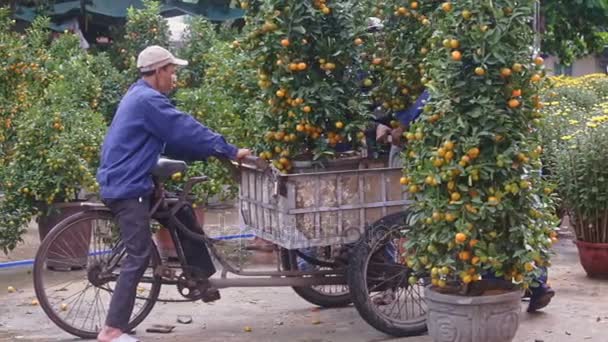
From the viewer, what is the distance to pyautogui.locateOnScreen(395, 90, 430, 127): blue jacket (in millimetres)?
6070

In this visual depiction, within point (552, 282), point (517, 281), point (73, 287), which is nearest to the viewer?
point (517, 281)

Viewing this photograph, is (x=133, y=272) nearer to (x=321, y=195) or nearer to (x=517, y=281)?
(x=321, y=195)

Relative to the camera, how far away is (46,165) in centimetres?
805

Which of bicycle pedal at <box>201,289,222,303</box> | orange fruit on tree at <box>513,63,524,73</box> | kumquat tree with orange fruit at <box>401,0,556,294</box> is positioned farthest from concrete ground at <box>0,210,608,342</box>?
orange fruit on tree at <box>513,63,524,73</box>

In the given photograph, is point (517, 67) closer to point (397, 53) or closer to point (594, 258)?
point (397, 53)

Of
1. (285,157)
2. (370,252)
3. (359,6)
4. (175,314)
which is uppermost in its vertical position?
(359,6)

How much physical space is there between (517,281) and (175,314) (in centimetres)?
256

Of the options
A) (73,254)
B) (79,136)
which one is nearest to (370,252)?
(73,254)

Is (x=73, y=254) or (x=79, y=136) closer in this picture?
(x=73, y=254)

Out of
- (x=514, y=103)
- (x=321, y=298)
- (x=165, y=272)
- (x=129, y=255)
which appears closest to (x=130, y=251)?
(x=129, y=255)

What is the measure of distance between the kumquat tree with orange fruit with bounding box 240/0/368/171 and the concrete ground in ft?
3.73

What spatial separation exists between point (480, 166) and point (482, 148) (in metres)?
0.12

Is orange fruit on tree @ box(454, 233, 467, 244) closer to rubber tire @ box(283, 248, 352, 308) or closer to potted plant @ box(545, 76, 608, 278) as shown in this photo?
rubber tire @ box(283, 248, 352, 308)

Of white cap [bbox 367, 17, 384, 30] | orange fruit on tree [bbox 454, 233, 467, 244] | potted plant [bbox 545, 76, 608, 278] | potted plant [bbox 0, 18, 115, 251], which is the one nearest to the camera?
orange fruit on tree [bbox 454, 233, 467, 244]
